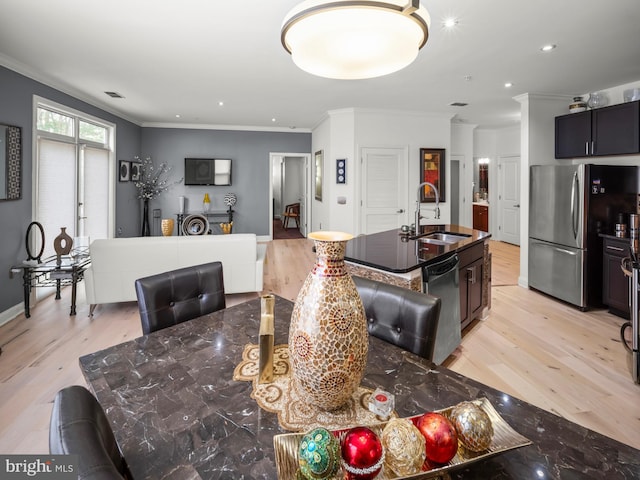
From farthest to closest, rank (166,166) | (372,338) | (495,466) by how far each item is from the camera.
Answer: (166,166), (372,338), (495,466)

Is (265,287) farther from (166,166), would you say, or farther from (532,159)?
(166,166)

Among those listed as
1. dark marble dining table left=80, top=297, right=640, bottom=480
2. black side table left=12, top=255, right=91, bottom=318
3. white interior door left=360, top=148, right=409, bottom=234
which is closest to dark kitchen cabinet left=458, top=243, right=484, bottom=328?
dark marble dining table left=80, top=297, right=640, bottom=480

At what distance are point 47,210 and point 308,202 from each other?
521 cm

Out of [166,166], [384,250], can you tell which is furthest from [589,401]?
[166,166]

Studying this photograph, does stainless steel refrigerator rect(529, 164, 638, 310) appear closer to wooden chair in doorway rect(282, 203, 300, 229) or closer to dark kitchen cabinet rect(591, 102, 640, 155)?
dark kitchen cabinet rect(591, 102, 640, 155)

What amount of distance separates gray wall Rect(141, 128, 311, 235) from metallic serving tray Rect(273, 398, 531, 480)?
25.6ft

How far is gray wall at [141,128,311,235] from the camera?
7.95m

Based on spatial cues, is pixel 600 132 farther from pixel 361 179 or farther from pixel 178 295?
pixel 178 295

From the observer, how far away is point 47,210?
4527 mm

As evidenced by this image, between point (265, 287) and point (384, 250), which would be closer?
point (384, 250)

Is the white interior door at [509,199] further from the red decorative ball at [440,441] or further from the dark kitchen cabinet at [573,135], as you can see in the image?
the red decorative ball at [440,441]

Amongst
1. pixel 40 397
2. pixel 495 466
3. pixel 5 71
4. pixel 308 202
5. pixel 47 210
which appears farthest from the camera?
pixel 308 202

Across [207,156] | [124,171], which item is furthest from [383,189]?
[124,171]

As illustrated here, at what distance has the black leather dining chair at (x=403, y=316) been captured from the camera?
132 centimetres
